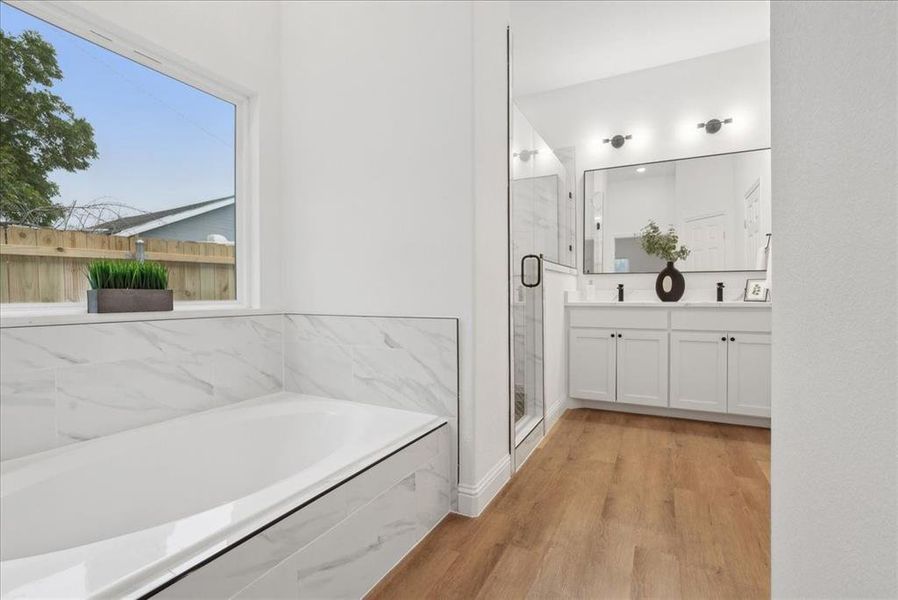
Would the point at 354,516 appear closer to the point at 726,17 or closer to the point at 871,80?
the point at 871,80

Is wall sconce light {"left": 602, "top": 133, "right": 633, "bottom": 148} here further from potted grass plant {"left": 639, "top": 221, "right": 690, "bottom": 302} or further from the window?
the window

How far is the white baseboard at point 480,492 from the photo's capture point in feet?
6.26

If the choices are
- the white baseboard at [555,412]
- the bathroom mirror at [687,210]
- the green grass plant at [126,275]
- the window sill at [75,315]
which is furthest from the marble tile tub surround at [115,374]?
the bathroom mirror at [687,210]

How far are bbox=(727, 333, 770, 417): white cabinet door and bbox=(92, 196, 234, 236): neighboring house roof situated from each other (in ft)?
10.8

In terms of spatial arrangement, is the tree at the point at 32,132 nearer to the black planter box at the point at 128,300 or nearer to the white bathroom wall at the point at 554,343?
the black planter box at the point at 128,300

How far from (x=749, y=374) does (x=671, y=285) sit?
33.4 inches

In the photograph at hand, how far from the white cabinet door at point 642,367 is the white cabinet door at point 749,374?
0.42 metres

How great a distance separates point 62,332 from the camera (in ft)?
4.99

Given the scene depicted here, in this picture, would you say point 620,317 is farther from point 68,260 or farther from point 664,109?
point 68,260

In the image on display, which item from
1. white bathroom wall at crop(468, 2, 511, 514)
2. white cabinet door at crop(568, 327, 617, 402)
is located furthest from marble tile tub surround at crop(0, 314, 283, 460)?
white cabinet door at crop(568, 327, 617, 402)

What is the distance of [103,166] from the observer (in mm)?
1774

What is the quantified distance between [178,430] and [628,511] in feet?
6.14

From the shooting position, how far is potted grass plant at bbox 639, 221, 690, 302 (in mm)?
3490

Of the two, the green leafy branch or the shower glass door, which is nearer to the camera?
the shower glass door
